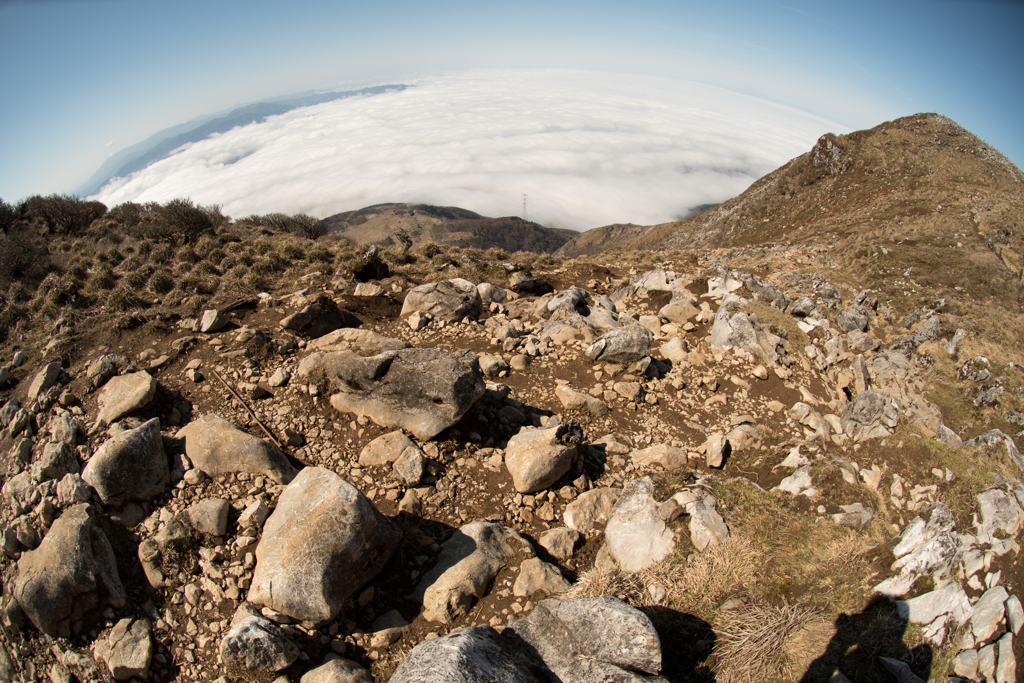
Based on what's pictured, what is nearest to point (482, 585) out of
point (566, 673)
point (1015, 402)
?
point (566, 673)

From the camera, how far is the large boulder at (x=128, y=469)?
463cm

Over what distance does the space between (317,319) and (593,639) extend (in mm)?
8438

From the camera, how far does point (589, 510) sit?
17.8 ft

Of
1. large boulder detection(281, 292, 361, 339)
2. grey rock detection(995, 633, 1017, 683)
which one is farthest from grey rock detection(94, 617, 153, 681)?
grey rock detection(995, 633, 1017, 683)

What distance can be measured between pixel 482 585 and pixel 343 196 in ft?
543

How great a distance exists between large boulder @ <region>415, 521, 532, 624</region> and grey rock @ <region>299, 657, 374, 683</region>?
2.46 feet

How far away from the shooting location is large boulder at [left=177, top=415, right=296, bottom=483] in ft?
16.9

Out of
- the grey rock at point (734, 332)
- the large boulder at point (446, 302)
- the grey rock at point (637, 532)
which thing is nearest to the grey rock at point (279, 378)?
the large boulder at point (446, 302)

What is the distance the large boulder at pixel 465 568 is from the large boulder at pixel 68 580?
3118 mm

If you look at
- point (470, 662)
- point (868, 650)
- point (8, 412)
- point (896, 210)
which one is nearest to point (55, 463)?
point (8, 412)

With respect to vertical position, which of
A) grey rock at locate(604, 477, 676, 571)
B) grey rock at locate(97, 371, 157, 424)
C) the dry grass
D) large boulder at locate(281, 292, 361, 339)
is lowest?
the dry grass

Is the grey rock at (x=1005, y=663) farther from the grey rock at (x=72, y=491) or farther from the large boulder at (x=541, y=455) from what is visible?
the grey rock at (x=72, y=491)

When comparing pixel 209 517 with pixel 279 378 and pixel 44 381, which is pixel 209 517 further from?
pixel 44 381

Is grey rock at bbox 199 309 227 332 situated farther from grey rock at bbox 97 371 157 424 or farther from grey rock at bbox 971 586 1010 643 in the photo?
grey rock at bbox 971 586 1010 643
